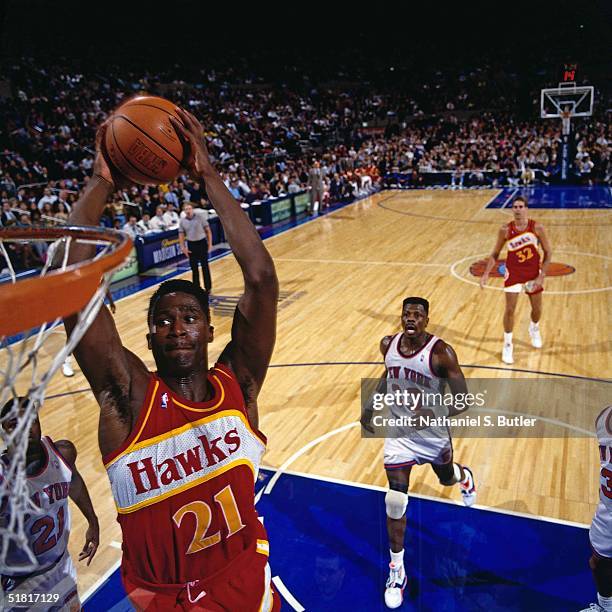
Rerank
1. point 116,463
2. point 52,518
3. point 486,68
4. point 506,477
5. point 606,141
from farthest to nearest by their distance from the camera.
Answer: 1. point 486,68
2. point 606,141
3. point 506,477
4. point 52,518
5. point 116,463

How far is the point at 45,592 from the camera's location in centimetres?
260

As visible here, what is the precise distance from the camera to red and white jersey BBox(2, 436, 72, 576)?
2.55 metres

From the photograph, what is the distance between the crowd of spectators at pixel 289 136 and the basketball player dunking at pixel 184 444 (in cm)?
911

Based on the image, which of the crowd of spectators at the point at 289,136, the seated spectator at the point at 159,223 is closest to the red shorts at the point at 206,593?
the crowd of spectators at the point at 289,136

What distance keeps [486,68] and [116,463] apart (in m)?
33.9

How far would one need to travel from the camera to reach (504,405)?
18.4ft

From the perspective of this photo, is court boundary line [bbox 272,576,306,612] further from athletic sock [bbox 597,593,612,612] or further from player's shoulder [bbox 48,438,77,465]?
athletic sock [bbox 597,593,612,612]

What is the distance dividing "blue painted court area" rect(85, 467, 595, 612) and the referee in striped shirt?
5687mm

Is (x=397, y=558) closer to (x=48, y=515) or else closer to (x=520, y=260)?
(x=48, y=515)

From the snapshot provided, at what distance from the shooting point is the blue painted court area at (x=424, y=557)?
11.0 feet

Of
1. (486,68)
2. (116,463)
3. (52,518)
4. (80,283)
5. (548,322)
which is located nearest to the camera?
(80,283)

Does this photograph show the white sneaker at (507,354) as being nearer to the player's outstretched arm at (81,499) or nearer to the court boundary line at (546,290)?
the court boundary line at (546,290)

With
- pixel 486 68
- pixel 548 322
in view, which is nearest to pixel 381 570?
pixel 548 322

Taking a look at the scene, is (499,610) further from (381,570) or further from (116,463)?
(116,463)
